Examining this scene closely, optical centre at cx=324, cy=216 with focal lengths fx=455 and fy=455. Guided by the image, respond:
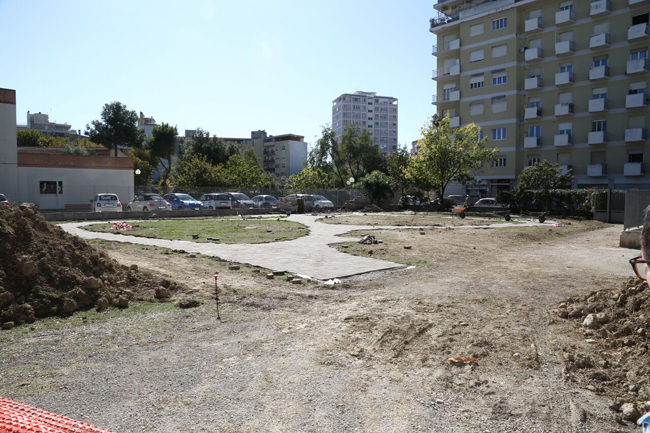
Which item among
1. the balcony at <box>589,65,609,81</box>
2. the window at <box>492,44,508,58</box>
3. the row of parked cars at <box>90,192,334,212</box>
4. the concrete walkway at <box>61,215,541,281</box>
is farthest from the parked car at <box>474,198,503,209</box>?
the concrete walkway at <box>61,215,541,281</box>

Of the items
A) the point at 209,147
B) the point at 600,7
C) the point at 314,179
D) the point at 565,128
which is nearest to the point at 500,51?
the point at 600,7

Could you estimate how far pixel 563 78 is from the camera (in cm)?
4584

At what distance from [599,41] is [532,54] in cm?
610

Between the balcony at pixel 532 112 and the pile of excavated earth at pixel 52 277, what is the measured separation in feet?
157

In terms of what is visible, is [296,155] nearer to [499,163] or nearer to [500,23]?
[500,23]

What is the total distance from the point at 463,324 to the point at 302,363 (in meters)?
2.40

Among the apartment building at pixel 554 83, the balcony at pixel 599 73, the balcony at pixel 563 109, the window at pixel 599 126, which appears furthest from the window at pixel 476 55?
the window at pixel 599 126

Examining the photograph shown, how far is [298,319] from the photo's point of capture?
6492 millimetres

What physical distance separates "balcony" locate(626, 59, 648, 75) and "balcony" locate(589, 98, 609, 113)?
3050mm

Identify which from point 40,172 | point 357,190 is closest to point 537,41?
point 357,190

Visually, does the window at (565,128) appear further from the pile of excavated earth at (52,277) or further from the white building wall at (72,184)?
the pile of excavated earth at (52,277)

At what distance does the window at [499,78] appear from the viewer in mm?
50000

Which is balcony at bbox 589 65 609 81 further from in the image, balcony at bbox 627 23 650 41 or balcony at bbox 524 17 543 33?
balcony at bbox 524 17 543 33

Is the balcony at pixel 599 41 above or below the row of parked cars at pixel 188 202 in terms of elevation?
above
